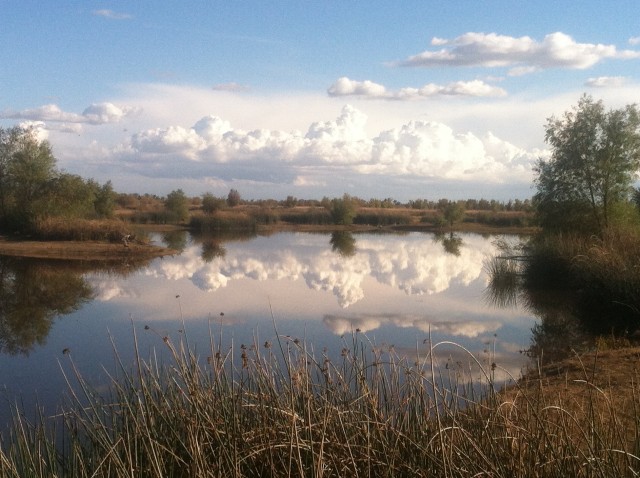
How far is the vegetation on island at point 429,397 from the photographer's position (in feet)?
12.7

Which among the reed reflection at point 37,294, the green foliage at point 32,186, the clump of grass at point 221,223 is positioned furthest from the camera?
the clump of grass at point 221,223

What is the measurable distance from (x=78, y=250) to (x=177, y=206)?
30.9m

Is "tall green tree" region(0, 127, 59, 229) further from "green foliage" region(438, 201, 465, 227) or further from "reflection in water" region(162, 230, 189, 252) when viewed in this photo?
"green foliage" region(438, 201, 465, 227)

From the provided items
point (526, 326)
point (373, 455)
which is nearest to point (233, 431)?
point (373, 455)

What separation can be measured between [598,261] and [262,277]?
40.9 feet

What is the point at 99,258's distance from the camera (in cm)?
3064

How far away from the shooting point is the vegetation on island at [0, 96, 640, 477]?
3879 mm

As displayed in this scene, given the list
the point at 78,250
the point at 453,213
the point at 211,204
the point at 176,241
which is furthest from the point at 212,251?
the point at 453,213

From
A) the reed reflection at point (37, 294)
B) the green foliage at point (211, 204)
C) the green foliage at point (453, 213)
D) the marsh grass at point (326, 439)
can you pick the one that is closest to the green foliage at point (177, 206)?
the green foliage at point (211, 204)

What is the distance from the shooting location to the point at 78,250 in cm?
3156

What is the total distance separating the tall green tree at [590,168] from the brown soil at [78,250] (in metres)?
19.1

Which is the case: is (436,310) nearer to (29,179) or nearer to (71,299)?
(71,299)

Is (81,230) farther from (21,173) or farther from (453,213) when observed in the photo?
(453,213)

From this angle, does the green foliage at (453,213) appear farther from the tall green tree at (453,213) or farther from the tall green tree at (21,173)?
the tall green tree at (21,173)
